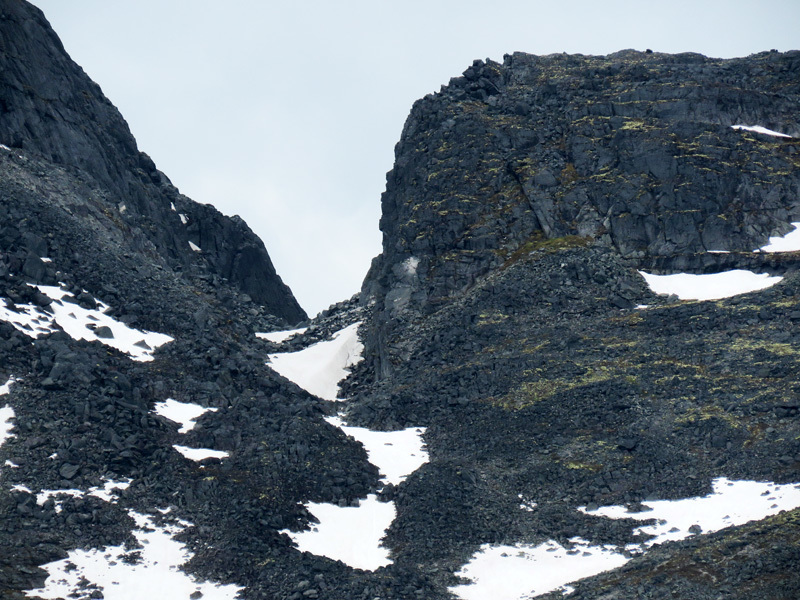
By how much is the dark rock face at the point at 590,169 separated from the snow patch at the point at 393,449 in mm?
13079

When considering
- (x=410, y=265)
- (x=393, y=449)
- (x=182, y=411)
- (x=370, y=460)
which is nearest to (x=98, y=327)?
(x=182, y=411)

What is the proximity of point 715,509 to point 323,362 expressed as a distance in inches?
1894

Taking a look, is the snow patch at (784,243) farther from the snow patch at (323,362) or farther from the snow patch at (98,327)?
the snow patch at (98,327)

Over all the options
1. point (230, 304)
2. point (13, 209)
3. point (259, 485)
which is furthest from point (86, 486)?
point (230, 304)

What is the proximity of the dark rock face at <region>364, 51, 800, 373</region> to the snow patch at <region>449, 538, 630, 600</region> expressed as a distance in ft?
106

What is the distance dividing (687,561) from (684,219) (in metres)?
50.3

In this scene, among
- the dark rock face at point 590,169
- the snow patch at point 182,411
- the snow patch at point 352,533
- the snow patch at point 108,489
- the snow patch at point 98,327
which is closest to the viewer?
the snow patch at point 108,489

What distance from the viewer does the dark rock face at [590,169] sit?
84250mm

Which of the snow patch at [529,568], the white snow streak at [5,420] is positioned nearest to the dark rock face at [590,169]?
the snow patch at [529,568]

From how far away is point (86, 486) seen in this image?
46031mm

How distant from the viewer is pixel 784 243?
8106 centimetres

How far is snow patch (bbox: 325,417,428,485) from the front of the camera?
5800 centimetres

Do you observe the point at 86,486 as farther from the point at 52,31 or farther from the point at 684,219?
the point at 52,31

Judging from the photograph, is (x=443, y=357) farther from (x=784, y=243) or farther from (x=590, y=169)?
(x=784, y=243)
